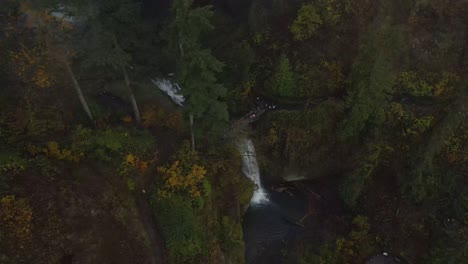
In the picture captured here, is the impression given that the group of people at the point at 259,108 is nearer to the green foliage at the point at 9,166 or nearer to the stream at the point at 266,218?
the stream at the point at 266,218

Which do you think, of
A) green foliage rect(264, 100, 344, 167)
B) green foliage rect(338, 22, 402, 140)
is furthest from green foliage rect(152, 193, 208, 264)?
green foliage rect(338, 22, 402, 140)

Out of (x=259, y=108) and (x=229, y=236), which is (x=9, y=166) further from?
(x=259, y=108)

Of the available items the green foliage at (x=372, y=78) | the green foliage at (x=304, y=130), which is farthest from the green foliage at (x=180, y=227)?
the green foliage at (x=372, y=78)

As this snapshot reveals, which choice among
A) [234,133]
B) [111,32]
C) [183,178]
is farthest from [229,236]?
[111,32]

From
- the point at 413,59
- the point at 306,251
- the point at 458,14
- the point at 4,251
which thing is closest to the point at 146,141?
the point at 4,251

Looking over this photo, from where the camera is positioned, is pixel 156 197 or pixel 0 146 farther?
pixel 156 197

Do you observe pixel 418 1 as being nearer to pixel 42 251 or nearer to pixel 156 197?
pixel 156 197

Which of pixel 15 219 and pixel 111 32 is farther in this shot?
pixel 111 32
